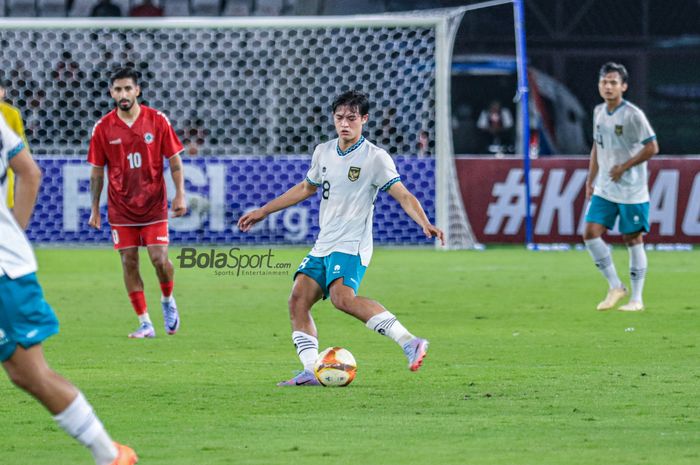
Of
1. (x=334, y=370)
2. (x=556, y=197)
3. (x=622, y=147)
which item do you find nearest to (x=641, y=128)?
(x=622, y=147)

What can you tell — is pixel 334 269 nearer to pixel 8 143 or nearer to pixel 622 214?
pixel 8 143

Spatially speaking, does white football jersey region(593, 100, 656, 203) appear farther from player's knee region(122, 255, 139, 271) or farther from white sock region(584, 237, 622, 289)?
player's knee region(122, 255, 139, 271)

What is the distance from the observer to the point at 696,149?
2981 cm

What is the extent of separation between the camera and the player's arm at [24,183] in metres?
5.66

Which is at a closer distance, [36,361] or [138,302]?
[36,361]

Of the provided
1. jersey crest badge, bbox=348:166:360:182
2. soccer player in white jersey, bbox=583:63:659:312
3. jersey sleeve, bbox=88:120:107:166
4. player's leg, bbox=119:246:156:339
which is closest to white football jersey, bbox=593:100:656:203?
soccer player in white jersey, bbox=583:63:659:312

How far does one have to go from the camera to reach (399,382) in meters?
8.75

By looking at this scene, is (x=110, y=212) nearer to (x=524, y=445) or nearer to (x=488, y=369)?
(x=488, y=369)

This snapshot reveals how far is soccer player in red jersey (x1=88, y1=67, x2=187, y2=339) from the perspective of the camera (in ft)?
37.5

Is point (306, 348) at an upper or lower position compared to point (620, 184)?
lower

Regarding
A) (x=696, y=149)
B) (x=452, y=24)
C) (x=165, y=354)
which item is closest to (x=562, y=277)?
(x=452, y=24)

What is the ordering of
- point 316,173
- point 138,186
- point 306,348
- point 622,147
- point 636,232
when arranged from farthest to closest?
point 636,232, point 622,147, point 138,186, point 316,173, point 306,348

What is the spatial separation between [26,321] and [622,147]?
346 inches

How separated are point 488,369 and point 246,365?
160 centimetres
